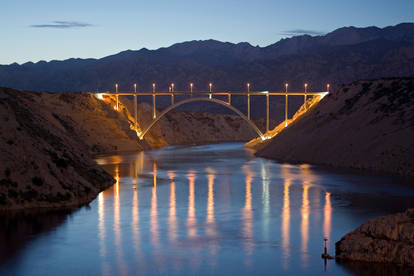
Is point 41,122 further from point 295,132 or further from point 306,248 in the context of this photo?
point 295,132

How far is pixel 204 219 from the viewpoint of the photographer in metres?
36.2

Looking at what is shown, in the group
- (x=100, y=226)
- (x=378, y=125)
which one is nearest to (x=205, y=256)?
(x=100, y=226)

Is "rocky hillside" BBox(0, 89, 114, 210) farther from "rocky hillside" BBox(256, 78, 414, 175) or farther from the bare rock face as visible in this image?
"rocky hillside" BBox(256, 78, 414, 175)

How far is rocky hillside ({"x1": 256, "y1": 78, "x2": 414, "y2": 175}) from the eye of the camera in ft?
207

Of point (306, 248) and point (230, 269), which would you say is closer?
point (230, 269)

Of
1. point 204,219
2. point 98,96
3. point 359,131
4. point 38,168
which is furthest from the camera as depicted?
point 98,96

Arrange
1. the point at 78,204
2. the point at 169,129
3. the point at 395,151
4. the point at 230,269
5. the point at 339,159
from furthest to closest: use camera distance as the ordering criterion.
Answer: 1. the point at 169,129
2. the point at 339,159
3. the point at 395,151
4. the point at 78,204
5. the point at 230,269

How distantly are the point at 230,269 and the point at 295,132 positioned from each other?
192 feet

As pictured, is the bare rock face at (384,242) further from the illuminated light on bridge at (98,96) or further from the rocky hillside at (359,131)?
the illuminated light on bridge at (98,96)

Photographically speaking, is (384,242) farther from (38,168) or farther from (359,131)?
(359,131)

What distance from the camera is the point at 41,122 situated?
51.0 meters

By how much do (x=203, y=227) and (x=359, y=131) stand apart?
40846mm

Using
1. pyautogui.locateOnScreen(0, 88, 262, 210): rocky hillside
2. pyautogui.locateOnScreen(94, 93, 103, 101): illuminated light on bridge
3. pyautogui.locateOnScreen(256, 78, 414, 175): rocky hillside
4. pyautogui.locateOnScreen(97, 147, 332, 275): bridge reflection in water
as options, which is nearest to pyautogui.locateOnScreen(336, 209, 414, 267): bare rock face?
pyautogui.locateOnScreen(97, 147, 332, 275): bridge reflection in water

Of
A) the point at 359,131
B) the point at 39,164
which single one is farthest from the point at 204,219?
the point at 359,131
